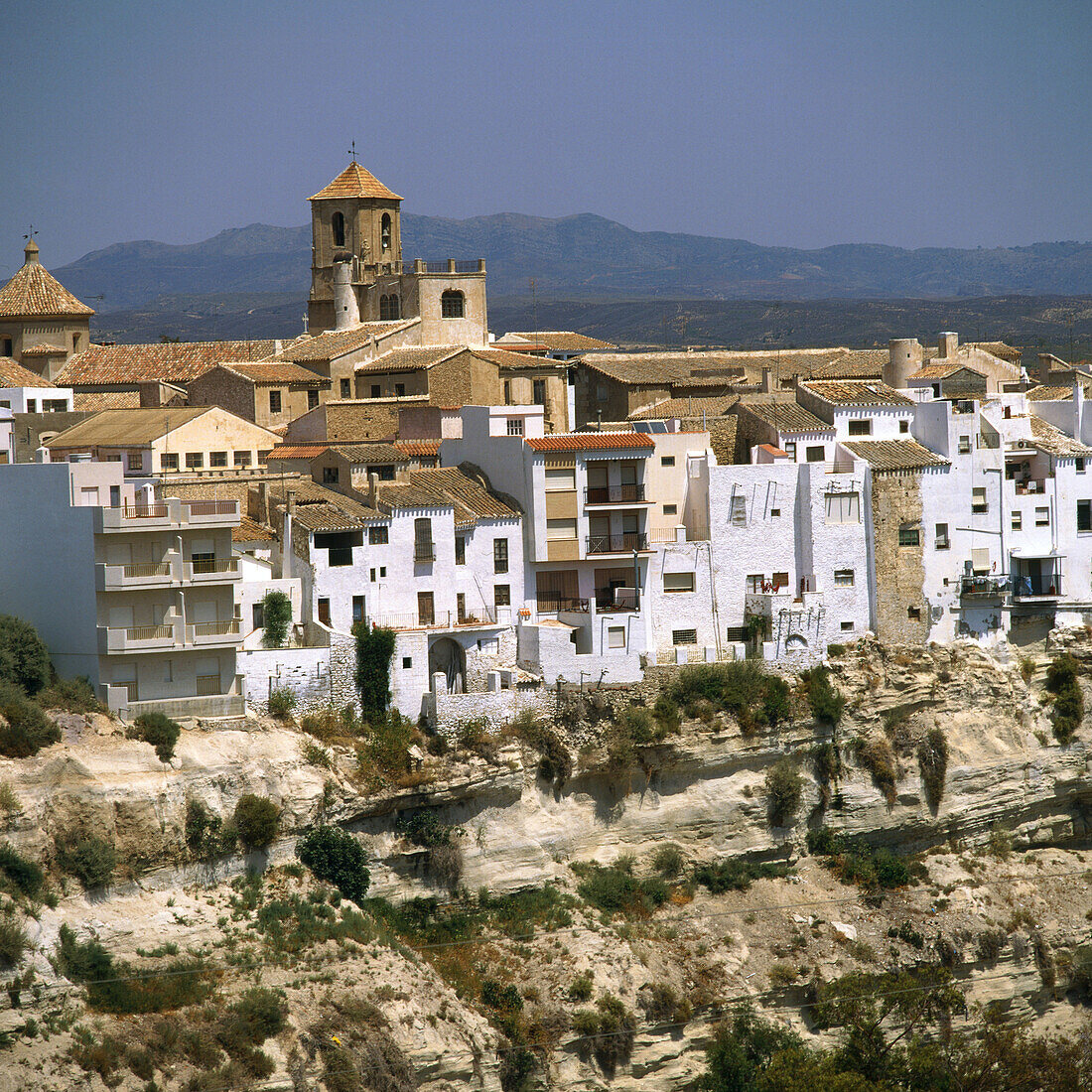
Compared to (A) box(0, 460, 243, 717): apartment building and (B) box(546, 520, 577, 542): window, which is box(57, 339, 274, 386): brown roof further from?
(A) box(0, 460, 243, 717): apartment building

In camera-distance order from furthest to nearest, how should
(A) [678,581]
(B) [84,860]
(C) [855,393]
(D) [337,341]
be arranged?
(D) [337,341]
(C) [855,393]
(A) [678,581]
(B) [84,860]

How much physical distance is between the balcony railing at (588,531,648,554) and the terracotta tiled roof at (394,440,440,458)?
681cm

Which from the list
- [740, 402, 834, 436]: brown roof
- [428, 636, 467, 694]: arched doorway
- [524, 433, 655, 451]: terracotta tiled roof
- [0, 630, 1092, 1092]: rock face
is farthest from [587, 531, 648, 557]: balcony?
[740, 402, 834, 436]: brown roof

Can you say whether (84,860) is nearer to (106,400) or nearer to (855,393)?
(855,393)

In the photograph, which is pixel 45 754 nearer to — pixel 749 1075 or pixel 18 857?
pixel 18 857

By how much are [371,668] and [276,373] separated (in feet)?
72.4

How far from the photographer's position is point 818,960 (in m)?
46.9

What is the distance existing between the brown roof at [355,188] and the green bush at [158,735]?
38.3 m

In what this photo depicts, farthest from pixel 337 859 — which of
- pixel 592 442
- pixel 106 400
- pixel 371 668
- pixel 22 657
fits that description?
pixel 106 400

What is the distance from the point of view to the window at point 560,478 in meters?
50.8

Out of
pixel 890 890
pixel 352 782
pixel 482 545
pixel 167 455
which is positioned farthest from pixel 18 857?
pixel 890 890

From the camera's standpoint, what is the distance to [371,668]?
46250mm

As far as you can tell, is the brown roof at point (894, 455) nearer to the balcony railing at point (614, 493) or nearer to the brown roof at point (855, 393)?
the brown roof at point (855, 393)

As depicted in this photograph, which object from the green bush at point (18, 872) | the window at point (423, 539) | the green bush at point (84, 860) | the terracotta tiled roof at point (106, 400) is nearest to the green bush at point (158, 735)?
the green bush at point (84, 860)
